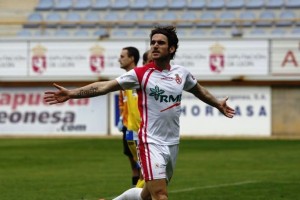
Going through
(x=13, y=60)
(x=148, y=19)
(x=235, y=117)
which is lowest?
(x=235, y=117)

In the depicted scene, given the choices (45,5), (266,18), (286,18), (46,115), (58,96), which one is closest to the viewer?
(58,96)

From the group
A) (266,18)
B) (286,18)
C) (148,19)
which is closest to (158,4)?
(148,19)

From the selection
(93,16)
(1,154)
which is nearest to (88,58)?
(93,16)

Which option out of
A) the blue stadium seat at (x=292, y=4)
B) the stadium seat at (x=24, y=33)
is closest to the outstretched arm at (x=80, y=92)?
the stadium seat at (x=24, y=33)

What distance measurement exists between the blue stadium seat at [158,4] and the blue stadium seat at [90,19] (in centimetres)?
256

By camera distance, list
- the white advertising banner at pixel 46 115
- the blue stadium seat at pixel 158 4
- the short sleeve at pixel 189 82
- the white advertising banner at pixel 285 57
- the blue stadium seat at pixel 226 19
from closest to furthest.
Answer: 1. the short sleeve at pixel 189 82
2. the white advertising banner at pixel 285 57
3. the white advertising banner at pixel 46 115
4. the blue stadium seat at pixel 226 19
5. the blue stadium seat at pixel 158 4

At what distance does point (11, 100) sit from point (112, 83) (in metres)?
27.8

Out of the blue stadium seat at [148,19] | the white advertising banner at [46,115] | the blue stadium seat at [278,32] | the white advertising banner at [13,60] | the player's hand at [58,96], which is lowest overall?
the white advertising banner at [46,115]

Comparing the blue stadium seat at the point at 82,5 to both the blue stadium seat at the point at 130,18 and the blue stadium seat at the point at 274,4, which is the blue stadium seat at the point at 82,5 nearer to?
the blue stadium seat at the point at 130,18

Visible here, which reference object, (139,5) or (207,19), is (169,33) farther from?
(139,5)

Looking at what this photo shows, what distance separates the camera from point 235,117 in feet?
116

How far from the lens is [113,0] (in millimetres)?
42875

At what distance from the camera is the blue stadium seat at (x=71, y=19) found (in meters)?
41.0

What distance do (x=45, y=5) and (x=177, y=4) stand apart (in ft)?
21.5
